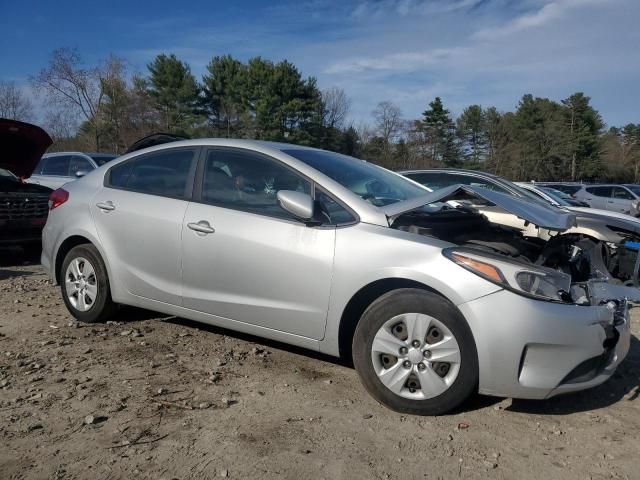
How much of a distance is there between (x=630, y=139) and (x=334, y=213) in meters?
80.5

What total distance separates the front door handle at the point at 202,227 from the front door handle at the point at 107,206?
3.03ft

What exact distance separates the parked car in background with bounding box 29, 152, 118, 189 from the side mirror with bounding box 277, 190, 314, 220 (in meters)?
9.03

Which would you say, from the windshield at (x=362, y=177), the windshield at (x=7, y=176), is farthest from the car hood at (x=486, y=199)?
the windshield at (x=7, y=176)

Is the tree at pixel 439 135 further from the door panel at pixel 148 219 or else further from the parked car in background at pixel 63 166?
the door panel at pixel 148 219

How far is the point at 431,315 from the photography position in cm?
303

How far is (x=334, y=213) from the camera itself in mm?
3527

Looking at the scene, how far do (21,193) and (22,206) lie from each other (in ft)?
0.66

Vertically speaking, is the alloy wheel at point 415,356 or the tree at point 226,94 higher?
the tree at point 226,94

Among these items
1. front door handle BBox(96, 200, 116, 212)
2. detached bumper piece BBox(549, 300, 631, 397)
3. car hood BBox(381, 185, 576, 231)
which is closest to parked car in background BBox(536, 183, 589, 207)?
car hood BBox(381, 185, 576, 231)

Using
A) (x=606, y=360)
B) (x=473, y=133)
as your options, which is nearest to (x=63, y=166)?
(x=606, y=360)

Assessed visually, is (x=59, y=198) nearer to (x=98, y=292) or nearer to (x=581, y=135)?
(x=98, y=292)

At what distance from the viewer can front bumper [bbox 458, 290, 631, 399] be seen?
2.88m

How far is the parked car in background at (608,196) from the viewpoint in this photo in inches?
880

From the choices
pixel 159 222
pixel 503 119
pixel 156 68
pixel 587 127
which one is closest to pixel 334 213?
pixel 159 222
